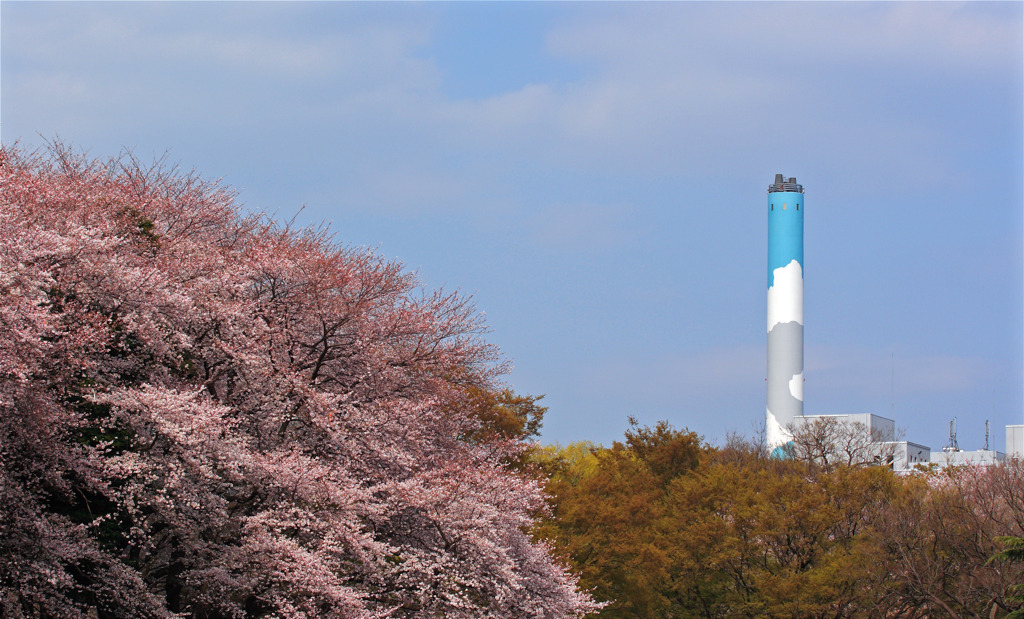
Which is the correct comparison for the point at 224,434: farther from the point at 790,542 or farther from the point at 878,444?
the point at 878,444

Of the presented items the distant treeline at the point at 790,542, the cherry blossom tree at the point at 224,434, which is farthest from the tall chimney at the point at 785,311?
the cherry blossom tree at the point at 224,434

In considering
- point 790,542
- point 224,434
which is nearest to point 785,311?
point 790,542

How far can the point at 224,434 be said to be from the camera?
2136 cm

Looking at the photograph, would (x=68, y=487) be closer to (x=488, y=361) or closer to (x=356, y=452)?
(x=356, y=452)

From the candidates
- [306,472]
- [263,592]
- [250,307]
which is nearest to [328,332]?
[250,307]

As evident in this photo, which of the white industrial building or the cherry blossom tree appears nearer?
the cherry blossom tree

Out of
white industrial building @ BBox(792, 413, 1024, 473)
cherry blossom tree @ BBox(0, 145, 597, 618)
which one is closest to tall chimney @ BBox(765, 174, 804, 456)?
white industrial building @ BBox(792, 413, 1024, 473)

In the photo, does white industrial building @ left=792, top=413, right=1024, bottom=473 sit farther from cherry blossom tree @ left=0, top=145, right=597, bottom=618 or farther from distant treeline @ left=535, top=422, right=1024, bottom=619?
cherry blossom tree @ left=0, top=145, right=597, bottom=618

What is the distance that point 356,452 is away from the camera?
22344 millimetres

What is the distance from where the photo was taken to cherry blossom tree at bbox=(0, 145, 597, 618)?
18.8 metres

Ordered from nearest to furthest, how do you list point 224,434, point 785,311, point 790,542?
point 224,434 < point 790,542 < point 785,311

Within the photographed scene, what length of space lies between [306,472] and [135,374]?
13.2 feet

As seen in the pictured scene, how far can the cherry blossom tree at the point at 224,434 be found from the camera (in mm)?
18797

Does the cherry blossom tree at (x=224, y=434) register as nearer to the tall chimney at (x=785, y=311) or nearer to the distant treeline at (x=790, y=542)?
the distant treeline at (x=790, y=542)
